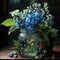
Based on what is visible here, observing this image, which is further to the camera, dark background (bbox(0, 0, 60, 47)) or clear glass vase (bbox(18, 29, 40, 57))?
dark background (bbox(0, 0, 60, 47))

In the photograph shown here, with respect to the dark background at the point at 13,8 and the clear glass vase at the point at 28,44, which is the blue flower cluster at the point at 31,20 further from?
the dark background at the point at 13,8

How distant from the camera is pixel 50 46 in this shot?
1.46 metres

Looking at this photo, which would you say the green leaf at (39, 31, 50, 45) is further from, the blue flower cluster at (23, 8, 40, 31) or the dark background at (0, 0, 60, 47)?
the dark background at (0, 0, 60, 47)

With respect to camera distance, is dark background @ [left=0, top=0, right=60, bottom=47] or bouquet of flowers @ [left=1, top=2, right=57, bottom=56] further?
dark background @ [left=0, top=0, right=60, bottom=47]

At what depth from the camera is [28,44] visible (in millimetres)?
1471

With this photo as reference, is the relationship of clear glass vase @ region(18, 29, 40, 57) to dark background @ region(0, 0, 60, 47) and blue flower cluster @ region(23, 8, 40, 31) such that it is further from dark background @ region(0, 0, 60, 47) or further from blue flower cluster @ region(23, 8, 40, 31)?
dark background @ region(0, 0, 60, 47)

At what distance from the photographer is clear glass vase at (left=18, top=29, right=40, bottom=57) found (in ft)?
4.70

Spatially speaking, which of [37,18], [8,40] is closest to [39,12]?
[37,18]

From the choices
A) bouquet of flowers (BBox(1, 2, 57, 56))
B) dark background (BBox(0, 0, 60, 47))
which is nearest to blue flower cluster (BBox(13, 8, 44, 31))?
bouquet of flowers (BBox(1, 2, 57, 56))

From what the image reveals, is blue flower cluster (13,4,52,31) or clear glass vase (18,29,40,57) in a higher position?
blue flower cluster (13,4,52,31)

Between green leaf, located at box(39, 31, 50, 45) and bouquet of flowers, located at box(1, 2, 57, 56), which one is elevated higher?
bouquet of flowers, located at box(1, 2, 57, 56)

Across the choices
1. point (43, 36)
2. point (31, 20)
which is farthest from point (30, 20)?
point (43, 36)

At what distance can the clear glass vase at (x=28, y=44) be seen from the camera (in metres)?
1.43

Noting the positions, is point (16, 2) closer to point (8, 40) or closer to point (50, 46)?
point (8, 40)
